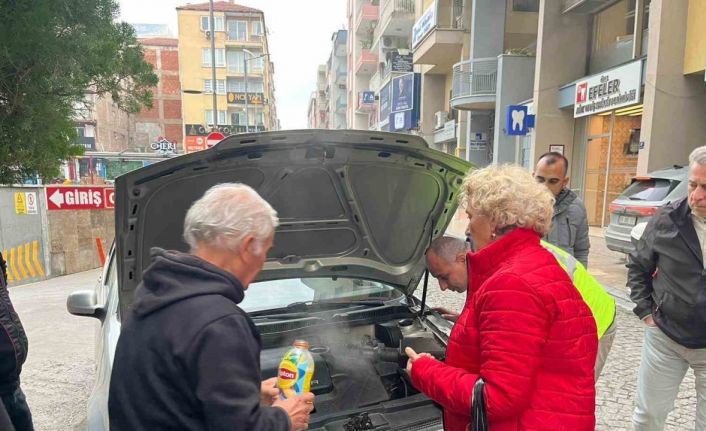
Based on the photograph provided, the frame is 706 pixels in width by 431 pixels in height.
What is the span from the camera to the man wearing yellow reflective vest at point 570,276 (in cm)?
190

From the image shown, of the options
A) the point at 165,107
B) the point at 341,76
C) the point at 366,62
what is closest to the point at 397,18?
the point at 366,62

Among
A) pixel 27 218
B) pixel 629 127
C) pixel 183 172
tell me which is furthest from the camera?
pixel 629 127

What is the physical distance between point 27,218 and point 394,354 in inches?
345

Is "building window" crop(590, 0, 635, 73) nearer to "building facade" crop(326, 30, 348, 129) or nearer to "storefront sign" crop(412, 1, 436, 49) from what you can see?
"storefront sign" crop(412, 1, 436, 49)

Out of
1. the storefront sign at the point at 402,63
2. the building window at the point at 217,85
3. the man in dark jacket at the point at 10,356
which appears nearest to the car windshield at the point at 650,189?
the man in dark jacket at the point at 10,356

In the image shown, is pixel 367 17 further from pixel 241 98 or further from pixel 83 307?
pixel 83 307

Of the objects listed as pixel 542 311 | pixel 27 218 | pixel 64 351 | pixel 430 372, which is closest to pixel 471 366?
pixel 430 372

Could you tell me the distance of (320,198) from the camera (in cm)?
240

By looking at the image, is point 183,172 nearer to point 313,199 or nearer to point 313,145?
point 313,145

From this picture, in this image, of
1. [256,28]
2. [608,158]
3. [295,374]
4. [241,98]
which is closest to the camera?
[295,374]

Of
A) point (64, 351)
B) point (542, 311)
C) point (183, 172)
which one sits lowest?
point (64, 351)

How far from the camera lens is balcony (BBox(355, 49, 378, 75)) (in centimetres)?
3672

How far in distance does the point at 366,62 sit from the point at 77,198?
103 feet

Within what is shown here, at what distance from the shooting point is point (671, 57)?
29.3 ft
